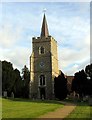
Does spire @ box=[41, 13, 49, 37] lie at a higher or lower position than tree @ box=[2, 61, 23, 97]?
higher

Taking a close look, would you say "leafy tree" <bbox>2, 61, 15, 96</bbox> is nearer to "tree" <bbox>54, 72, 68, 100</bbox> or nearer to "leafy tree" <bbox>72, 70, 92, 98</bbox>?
"tree" <bbox>54, 72, 68, 100</bbox>

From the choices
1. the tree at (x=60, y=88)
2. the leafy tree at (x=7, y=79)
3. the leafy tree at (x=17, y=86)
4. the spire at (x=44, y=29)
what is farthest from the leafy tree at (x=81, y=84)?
the spire at (x=44, y=29)

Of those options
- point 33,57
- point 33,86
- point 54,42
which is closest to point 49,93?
point 33,86

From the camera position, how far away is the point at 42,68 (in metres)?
76.0

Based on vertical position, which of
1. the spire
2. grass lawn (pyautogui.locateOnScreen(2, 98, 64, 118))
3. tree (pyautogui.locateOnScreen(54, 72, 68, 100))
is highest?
the spire

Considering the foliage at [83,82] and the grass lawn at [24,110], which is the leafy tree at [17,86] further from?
the grass lawn at [24,110]

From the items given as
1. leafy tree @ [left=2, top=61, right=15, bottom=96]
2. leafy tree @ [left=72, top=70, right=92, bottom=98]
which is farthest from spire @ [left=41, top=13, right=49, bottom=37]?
leafy tree @ [left=72, top=70, right=92, bottom=98]

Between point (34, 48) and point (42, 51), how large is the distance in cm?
231

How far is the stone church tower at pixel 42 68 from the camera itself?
74.5 metres

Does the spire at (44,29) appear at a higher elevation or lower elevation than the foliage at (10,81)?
higher

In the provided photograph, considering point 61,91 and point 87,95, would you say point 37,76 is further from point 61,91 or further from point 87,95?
point 87,95

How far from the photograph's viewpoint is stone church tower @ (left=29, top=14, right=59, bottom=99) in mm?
74500

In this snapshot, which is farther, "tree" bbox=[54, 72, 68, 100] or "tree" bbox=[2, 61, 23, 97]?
"tree" bbox=[54, 72, 68, 100]

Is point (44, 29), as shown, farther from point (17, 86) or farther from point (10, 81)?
point (10, 81)
